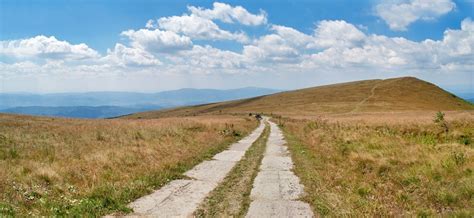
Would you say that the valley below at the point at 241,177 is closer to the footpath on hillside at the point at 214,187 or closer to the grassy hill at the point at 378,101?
the footpath on hillside at the point at 214,187

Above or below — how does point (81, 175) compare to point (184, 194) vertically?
above

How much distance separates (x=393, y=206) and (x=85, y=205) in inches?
282

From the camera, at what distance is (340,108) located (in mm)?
105062

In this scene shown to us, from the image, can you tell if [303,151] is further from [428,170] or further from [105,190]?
[105,190]

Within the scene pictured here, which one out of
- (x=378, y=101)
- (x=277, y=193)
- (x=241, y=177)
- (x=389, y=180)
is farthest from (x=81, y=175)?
(x=378, y=101)

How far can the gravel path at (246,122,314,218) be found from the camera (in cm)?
861

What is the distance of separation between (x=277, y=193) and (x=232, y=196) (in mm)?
1394

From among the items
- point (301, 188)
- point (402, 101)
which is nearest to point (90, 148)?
point (301, 188)

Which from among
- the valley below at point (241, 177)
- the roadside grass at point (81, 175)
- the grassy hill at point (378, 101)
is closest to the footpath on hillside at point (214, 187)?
the valley below at point (241, 177)

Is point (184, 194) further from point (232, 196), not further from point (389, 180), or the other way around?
point (389, 180)

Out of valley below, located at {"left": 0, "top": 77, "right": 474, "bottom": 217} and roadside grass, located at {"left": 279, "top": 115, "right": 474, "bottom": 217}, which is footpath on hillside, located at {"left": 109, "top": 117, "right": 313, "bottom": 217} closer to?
valley below, located at {"left": 0, "top": 77, "right": 474, "bottom": 217}

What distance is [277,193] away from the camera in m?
10.5

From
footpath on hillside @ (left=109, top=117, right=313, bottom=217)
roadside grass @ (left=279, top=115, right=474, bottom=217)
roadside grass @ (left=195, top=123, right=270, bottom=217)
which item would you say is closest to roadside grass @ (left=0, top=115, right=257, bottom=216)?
footpath on hillside @ (left=109, top=117, right=313, bottom=217)

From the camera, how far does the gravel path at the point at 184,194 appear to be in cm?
839
